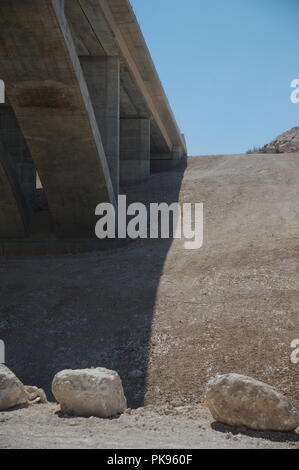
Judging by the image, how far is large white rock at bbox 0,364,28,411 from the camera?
222 inches

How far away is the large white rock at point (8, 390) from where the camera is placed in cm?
563

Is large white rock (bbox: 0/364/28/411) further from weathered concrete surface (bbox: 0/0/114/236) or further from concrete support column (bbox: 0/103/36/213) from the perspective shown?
concrete support column (bbox: 0/103/36/213)

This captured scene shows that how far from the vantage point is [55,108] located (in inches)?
514

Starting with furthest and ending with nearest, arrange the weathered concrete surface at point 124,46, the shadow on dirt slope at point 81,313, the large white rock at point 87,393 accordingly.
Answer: the weathered concrete surface at point 124,46 → the shadow on dirt slope at point 81,313 → the large white rock at point 87,393

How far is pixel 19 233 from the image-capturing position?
17062 millimetres

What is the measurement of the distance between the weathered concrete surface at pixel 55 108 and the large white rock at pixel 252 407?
8277mm

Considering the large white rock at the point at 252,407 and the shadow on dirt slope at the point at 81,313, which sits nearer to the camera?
the large white rock at the point at 252,407

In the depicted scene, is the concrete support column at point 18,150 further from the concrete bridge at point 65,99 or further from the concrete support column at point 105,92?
the concrete support column at point 105,92

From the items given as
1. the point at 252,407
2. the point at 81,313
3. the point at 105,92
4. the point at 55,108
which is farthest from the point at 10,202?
the point at 252,407

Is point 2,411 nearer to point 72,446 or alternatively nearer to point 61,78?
point 72,446

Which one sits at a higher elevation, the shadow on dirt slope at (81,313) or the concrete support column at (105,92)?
the concrete support column at (105,92)

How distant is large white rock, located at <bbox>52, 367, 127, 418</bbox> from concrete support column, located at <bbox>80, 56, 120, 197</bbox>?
1184 centimetres

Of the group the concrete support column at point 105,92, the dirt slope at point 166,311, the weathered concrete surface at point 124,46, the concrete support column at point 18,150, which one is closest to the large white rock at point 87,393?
the dirt slope at point 166,311
